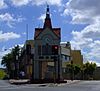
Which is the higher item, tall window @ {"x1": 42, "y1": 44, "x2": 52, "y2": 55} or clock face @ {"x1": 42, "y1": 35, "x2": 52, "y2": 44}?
clock face @ {"x1": 42, "y1": 35, "x2": 52, "y2": 44}

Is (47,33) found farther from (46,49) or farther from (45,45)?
(46,49)

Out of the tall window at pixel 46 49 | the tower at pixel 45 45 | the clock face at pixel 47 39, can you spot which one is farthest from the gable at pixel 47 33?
the tall window at pixel 46 49

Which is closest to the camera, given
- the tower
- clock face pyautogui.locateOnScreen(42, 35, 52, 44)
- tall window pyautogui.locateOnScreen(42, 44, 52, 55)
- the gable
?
tall window pyautogui.locateOnScreen(42, 44, 52, 55)

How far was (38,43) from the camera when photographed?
6844 cm

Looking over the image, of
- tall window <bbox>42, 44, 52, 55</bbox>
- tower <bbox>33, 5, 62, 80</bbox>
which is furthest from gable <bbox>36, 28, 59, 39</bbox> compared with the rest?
tall window <bbox>42, 44, 52, 55</bbox>

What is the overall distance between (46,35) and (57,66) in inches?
222

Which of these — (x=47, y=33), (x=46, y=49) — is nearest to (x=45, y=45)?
(x=46, y=49)

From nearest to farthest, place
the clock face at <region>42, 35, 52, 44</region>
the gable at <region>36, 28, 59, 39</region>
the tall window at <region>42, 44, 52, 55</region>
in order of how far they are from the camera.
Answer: the tall window at <region>42, 44, 52, 55</region>, the clock face at <region>42, 35, 52, 44</region>, the gable at <region>36, 28, 59, 39</region>

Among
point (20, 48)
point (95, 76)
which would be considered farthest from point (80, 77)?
point (20, 48)

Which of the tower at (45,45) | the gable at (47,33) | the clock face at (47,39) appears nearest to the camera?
the tower at (45,45)

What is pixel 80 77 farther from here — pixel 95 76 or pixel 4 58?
pixel 4 58

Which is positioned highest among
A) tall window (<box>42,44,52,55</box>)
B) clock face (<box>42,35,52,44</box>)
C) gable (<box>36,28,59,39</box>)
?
gable (<box>36,28,59,39</box>)

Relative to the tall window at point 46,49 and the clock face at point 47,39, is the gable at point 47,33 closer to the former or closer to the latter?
the clock face at point 47,39

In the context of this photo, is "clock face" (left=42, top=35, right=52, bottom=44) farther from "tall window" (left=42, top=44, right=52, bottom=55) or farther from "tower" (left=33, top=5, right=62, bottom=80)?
"tall window" (left=42, top=44, right=52, bottom=55)
